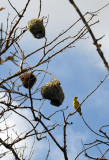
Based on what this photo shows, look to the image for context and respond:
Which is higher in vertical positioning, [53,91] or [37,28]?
[37,28]

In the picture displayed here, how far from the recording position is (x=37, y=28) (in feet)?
9.68

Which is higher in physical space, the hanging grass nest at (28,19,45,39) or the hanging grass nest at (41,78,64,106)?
the hanging grass nest at (28,19,45,39)

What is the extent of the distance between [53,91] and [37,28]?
2.97 feet

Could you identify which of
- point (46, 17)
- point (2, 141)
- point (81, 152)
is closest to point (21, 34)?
point (46, 17)

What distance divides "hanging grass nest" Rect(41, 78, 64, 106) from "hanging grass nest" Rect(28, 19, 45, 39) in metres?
0.76

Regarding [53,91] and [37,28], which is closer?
[53,91]

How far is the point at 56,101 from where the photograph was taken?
257 centimetres

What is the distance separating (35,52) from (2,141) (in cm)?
106

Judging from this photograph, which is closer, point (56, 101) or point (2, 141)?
point (56, 101)

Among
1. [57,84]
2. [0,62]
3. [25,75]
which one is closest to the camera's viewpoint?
[0,62]

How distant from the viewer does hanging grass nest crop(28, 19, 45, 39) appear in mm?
2945

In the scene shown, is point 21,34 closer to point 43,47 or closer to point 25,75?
point 43,47

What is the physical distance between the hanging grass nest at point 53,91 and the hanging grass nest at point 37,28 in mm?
760

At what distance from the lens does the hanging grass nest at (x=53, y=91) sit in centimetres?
243
